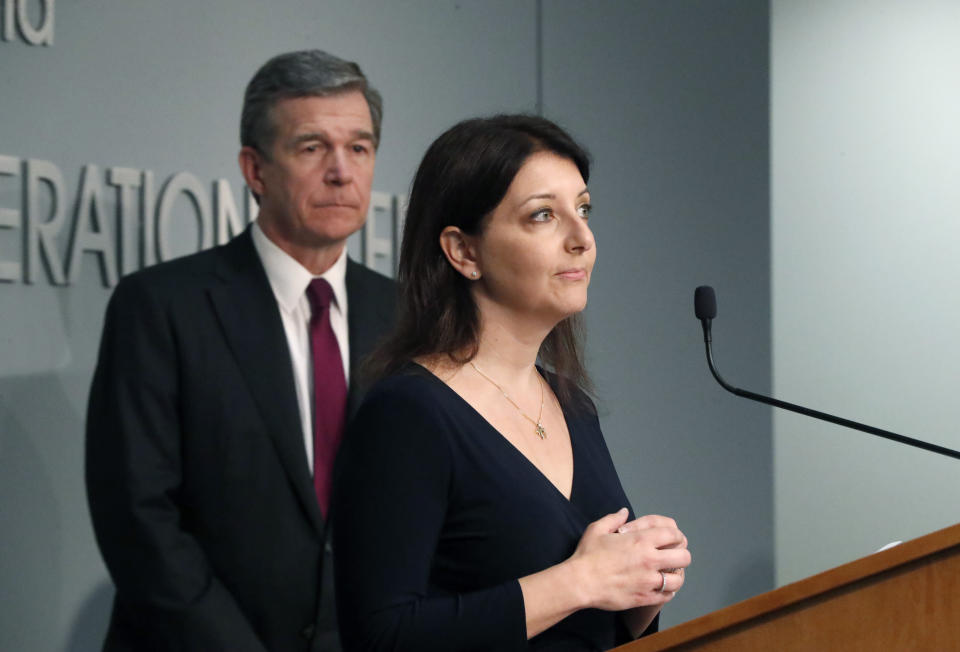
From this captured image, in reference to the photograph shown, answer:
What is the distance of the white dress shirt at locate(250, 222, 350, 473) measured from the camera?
2232mm

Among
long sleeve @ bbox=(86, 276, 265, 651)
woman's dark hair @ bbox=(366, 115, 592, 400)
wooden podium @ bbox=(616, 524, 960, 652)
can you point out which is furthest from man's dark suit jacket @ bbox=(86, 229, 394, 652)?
wooden podium @ bbox=(616, 524, 960, 652)

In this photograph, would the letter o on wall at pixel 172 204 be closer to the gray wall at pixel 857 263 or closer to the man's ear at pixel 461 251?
the man's ear at pixel 461 251

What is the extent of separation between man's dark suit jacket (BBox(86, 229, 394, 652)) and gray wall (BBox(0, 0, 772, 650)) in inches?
14.9

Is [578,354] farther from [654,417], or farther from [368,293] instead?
[654,417]

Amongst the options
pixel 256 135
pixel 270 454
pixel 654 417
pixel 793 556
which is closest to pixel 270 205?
pixel 256 135

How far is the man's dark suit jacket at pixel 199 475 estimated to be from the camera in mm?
1916

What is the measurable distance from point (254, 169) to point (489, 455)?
3.78ft

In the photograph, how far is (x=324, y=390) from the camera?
223 cm

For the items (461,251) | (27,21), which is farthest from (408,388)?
(27,21)

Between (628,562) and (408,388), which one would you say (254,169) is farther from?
(628,562)

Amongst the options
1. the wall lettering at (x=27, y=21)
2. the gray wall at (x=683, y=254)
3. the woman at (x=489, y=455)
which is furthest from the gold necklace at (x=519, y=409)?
the gray wall at (x=683, y=254)

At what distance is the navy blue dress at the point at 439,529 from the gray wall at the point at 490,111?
1.19 metres

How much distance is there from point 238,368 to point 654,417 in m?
1.74

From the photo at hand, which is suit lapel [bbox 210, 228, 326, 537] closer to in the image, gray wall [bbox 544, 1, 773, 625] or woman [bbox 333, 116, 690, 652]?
woman [bbox 333, 116, 690, 652]
